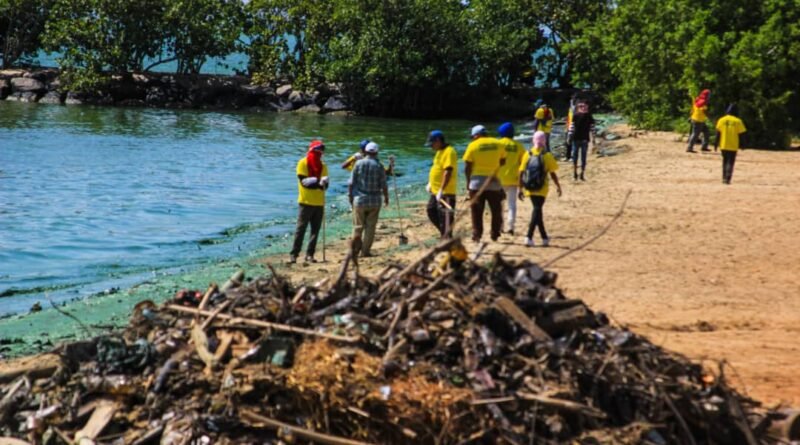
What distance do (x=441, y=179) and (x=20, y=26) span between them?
50.9 metres

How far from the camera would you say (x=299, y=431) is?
271 inches

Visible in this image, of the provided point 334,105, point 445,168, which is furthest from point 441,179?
point 334,105

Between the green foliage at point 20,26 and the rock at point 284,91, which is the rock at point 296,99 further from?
the green foliage at point 20,26

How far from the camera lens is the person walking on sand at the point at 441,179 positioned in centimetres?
1470

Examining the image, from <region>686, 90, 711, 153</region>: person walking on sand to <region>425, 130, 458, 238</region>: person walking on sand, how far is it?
13.8m

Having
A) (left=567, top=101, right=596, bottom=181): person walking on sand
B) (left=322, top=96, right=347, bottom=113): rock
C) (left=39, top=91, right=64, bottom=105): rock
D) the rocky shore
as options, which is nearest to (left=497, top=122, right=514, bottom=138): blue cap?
(left=567, top=101, right=596, bottom=181): person walking on sand

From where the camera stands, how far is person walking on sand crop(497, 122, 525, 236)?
14998 millimetres

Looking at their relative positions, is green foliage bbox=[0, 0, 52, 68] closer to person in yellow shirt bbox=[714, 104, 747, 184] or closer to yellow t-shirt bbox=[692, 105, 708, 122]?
yellow t-shirt bbox=[692, 105, 708, 122]

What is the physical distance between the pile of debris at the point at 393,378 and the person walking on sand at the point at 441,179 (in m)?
6.89

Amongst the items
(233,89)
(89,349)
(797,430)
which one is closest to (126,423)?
(89,349)

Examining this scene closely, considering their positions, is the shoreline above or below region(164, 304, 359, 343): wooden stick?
below

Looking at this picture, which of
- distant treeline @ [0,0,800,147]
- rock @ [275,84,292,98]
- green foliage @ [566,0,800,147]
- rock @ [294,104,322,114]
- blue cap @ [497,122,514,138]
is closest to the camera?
blue cap @ [497,122,514,138]

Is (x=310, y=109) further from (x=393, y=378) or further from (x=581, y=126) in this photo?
(x=393, y=378)

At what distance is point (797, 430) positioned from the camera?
763 cm
